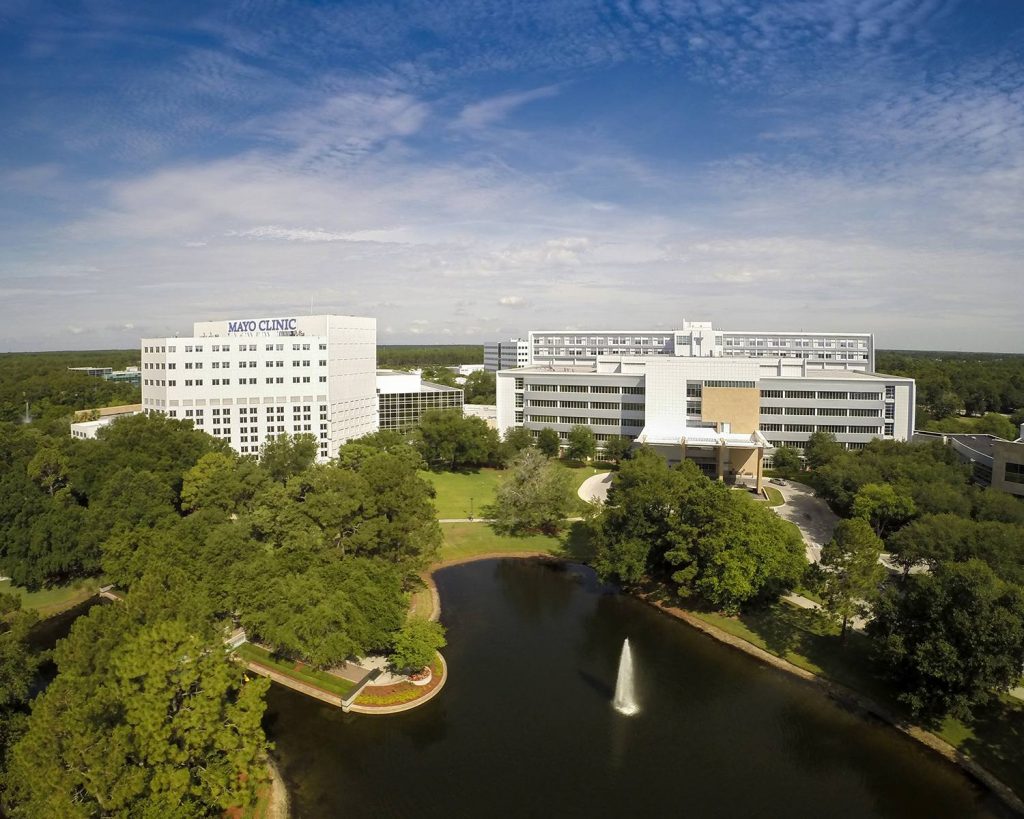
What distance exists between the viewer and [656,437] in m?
73.9

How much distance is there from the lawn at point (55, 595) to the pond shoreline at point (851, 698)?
2223cm

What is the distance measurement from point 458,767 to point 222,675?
35.6ft

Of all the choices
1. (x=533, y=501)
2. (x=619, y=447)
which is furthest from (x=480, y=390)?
(x=533, y=501)

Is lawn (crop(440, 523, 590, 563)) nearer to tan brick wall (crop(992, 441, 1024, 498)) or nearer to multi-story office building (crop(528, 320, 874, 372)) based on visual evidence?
tan brick wall (crop(992, 441, 1024, 498))

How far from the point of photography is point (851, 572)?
3388 centimetres

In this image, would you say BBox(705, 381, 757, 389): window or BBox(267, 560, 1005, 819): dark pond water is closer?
BBox(267, 560, 1005, 819): dark pond water

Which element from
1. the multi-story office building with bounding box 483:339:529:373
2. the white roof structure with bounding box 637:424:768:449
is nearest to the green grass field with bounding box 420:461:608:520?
the white roof structure with bounding box 637:424:768:449

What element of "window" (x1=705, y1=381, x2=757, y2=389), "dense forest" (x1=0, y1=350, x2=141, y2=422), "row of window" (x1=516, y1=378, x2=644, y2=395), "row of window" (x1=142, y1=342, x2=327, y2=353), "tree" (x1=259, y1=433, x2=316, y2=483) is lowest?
"tree" (x1=259, y1=433, x2=316, y2=483)

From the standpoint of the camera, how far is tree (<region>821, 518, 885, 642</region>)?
33469mm

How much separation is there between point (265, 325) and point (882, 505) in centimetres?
6697

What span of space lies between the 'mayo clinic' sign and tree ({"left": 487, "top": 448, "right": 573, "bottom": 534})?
36.9m

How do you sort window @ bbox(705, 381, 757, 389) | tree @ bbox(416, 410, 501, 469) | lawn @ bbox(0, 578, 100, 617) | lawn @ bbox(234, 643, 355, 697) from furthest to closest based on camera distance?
1. window @ bbox(705, 381, 757, 389)
2. tree @ bbox(416, 410, 501, 469)
3. lawn @ bbox(0, 578, 100, 617)
4. lawn @ bbox(234, 643, 355, 697)

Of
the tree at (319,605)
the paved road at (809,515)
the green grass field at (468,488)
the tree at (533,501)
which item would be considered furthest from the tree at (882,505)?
the tree at (319,605)

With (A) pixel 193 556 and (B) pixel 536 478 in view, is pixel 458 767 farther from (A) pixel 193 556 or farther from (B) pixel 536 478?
(B) pixel 536 478
